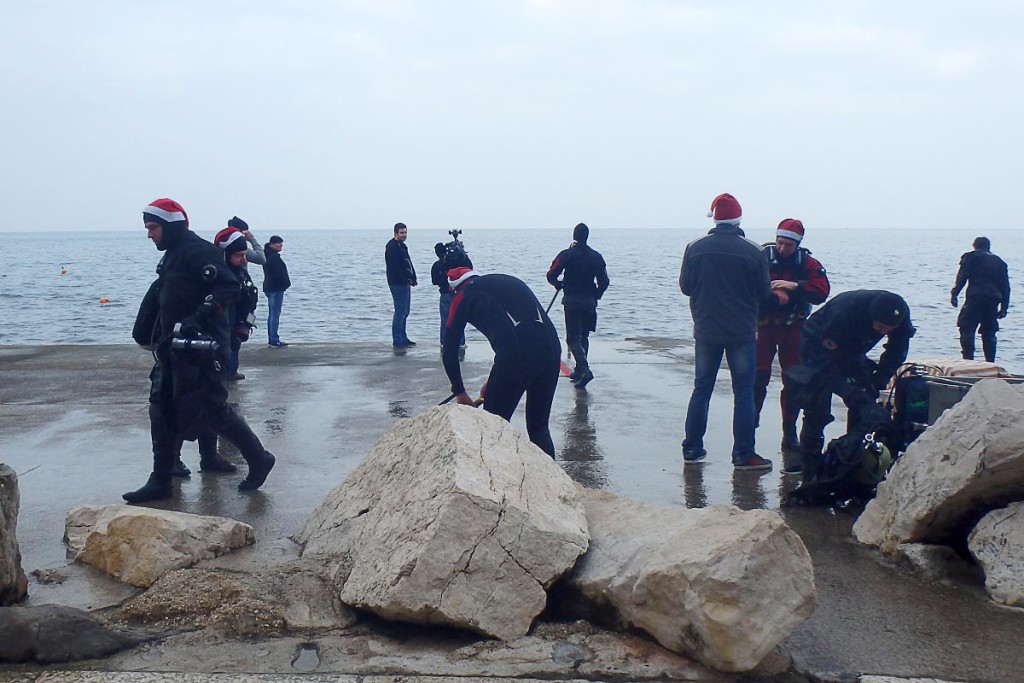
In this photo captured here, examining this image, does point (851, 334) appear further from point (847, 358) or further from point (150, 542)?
point (150, 542)

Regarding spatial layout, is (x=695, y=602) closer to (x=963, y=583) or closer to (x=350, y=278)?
(x=963, y=583)

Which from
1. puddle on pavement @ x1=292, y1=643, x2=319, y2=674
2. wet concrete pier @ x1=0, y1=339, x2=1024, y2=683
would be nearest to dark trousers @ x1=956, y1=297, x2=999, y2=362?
wet concrete pier @ x1=0, y1=339, x2=1024, y2=683

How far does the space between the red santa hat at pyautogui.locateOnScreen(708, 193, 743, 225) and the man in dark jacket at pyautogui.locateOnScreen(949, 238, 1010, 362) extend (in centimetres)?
799

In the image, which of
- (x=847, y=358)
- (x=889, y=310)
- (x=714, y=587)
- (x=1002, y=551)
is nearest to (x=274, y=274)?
(x=847, y=358)

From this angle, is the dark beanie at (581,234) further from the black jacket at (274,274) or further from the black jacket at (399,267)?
the black jacket at (274,274)

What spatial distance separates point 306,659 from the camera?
3805 millimetres

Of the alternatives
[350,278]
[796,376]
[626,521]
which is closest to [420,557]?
[626,521]

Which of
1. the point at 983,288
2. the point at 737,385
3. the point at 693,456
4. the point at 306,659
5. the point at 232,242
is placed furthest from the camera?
the point at 983,288

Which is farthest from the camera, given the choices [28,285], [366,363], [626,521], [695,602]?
[28,285]

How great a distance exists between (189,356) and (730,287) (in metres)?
3.51

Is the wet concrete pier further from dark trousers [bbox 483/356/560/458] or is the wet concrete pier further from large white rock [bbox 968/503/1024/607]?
dark trousers [bbox 483/356/560/458]

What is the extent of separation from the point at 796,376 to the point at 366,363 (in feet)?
22.5

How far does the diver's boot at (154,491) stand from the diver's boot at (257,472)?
1.44 ft

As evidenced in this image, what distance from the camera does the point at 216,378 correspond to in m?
6.25
